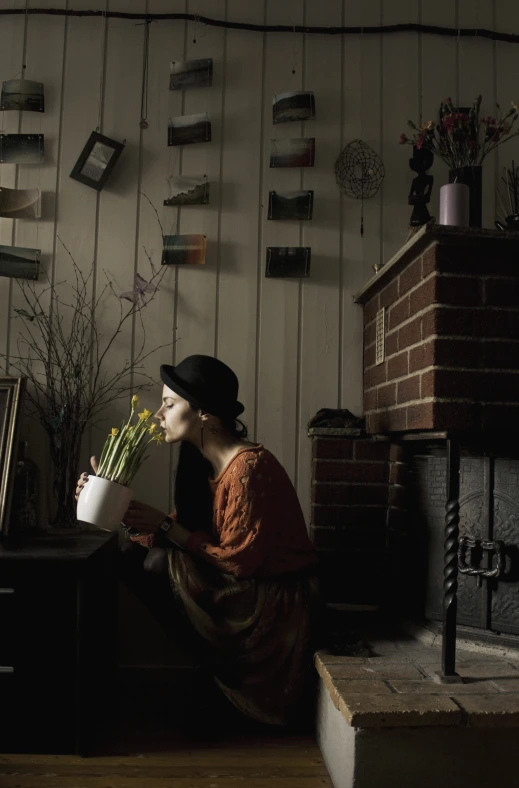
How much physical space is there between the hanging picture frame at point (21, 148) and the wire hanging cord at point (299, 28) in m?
0.53

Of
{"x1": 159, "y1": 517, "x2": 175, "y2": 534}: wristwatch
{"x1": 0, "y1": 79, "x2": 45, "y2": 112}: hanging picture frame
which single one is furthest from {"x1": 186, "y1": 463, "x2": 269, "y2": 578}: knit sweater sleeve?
{"x1": 0, "y1": 79, "x2": 45, "y2": 112}: hanging picture frame

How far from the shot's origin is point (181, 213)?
8.87ft

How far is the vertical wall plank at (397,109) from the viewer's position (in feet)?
8.91

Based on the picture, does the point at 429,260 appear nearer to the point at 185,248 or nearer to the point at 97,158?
the point at 185,248

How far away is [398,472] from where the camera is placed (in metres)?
2.44

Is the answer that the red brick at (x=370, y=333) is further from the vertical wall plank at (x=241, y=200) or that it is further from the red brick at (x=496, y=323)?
the red brick at (x=496, y=323)

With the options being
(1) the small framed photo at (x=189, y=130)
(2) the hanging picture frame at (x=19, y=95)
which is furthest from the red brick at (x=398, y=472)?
(2) the hanging picture frame at (x=19, y=95)

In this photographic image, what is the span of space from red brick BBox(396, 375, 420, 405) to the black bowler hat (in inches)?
20.5

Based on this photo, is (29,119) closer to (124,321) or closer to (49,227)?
(49,227)

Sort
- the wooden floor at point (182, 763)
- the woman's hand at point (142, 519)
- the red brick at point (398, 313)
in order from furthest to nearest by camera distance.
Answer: the red brick at point (398, 313), the woman's hand at point (142, 519), the wooden floor at point (182, 763)

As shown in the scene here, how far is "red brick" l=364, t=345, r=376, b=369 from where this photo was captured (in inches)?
99.0

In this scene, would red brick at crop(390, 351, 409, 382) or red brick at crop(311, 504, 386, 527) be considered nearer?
red brick at crop(390, 351, 409, 382)

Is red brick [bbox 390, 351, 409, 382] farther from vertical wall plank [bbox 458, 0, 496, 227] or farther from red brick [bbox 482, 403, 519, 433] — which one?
vertical wall plank [bbox 458, 0, 496, 227]

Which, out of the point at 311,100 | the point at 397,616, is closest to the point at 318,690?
the point at 397,616
